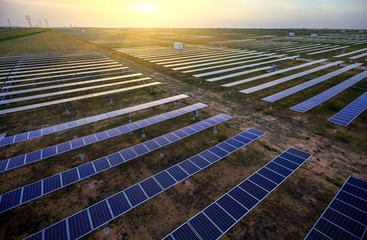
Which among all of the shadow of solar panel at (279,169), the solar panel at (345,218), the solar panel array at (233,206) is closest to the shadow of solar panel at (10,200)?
the solar panel array at (233,206)

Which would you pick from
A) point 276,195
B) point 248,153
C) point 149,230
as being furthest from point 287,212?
point 149,230

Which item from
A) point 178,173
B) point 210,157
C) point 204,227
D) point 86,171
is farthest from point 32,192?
point 210,157

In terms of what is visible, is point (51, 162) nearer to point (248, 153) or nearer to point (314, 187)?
point (248, 153)

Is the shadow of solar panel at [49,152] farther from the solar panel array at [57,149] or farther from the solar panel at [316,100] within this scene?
the solar panel at [316,100]

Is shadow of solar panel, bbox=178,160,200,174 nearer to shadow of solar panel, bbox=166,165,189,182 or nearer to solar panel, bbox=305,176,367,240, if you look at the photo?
shadow of solar panel, bbox=166,165,189,182

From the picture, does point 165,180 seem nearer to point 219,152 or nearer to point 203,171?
point 203,171
